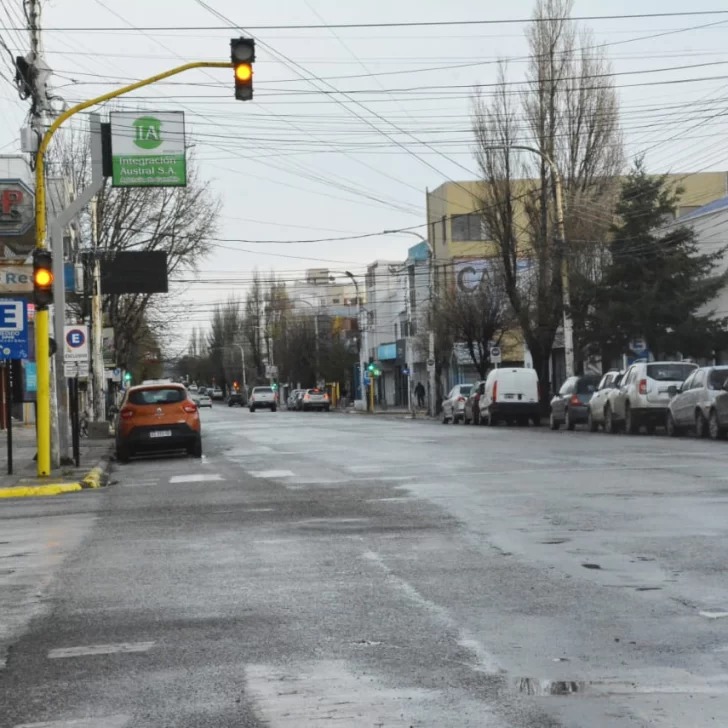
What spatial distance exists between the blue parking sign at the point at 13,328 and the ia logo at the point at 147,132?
7.79 meters

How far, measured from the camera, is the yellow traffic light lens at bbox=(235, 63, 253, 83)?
66.5ft

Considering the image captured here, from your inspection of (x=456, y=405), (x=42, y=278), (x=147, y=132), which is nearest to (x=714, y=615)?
(x=42, y=278)

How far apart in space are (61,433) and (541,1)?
106 ft

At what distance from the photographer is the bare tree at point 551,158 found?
50.1 metres

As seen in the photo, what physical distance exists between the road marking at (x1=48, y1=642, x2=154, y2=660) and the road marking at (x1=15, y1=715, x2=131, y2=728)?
4.99 ft

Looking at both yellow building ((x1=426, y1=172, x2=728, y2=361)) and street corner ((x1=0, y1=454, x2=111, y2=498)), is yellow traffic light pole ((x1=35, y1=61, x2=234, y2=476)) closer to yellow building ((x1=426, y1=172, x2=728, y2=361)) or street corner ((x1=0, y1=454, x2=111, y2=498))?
street corner ((x1=0, y1=454, x2=111, y2=498))

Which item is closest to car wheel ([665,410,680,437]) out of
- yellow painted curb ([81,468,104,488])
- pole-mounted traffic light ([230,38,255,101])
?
yellow painted curb ([81,468,104,488])

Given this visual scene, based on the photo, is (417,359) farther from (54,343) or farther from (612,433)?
(54,343)

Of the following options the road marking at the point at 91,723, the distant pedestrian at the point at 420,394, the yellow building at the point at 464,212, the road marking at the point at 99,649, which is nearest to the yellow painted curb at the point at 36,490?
the road marking at the point at 99,649

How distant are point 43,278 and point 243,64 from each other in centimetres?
548

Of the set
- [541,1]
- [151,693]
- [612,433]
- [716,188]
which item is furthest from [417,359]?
[151,693]

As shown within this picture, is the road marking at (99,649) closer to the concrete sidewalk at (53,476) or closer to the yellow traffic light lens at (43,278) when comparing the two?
the concrete sidewalk at (53,476)

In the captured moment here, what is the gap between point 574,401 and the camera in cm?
4169

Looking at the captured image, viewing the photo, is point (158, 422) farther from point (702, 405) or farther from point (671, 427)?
point (671, 427)
